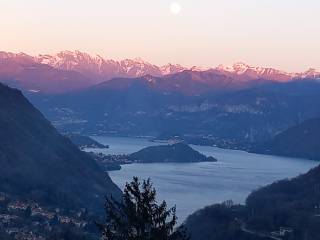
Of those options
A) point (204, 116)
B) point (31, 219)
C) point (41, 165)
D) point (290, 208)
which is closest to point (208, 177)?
point (41, 165)

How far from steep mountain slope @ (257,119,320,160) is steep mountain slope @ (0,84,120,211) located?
6547cm

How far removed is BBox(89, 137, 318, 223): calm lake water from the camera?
5788 cm

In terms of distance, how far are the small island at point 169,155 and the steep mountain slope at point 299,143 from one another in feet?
73.5

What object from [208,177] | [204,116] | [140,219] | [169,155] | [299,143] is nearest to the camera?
[140,219]

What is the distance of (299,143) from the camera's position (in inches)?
4998

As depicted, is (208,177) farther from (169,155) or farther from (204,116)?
(204,116)

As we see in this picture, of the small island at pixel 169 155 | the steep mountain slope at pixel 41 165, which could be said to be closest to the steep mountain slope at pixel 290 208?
the steep mountain slope at pixel 41 165

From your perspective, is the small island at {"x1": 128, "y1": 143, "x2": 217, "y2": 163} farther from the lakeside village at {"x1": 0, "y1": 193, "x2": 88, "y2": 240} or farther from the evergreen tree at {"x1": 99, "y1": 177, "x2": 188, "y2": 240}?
the evergreen tree at {"x1": 99, "y1": 177, "x2": 188, "y2": 240}

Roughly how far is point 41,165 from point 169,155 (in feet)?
173

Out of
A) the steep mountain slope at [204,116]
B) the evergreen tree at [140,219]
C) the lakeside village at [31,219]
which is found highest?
the steep mountain slope at [204,116]

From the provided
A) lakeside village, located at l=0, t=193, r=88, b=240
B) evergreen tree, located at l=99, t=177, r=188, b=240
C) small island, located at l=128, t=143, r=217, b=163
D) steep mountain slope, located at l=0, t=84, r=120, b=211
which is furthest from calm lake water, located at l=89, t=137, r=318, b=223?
evergreen tree, located at l=99, t=177, r=188, b=240

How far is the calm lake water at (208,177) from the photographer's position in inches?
2279

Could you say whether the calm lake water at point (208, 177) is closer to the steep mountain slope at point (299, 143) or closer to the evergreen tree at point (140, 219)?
the steep mountain slope at point (299, 143)

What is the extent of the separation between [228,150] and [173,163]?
33.0 m
